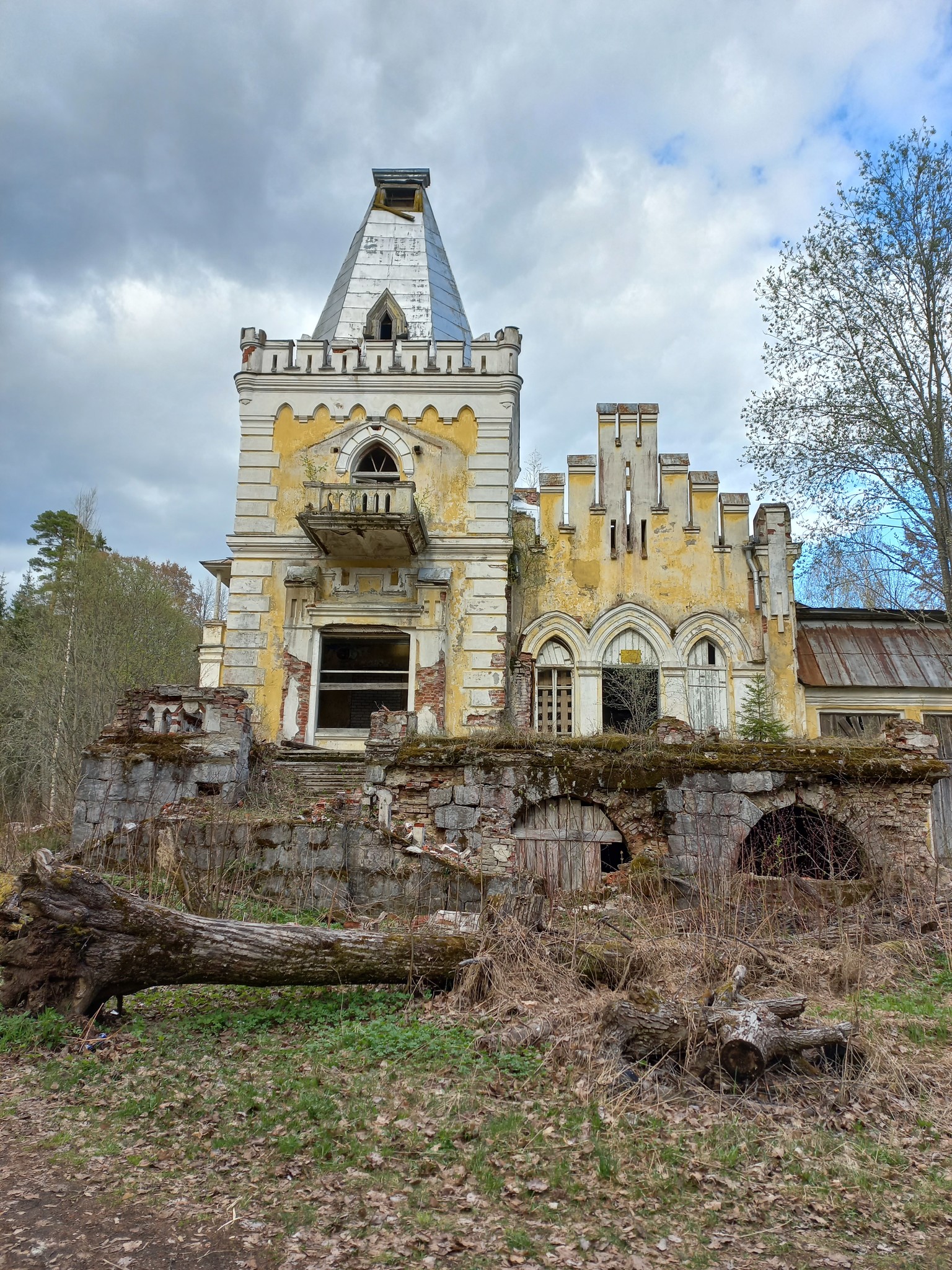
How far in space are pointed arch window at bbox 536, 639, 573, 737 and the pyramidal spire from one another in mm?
7973

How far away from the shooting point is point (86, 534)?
25.5 meters

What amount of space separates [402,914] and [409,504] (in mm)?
10101

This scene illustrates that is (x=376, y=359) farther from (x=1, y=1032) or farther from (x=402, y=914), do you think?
(x=1, y=1032)

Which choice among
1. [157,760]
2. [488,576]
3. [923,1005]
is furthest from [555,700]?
[923,1005]

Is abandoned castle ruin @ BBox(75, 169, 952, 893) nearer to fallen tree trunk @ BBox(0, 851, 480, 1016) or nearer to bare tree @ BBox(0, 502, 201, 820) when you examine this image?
bare tree @ BBox(0, 502, 201, 820)

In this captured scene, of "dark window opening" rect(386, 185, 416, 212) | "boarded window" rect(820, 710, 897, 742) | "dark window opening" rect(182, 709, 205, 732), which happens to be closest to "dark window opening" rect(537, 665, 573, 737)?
"boarded window" rect(820, 710, 897, 742)

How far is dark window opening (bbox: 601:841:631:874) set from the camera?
1179 centimetres

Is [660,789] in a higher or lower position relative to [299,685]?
lower

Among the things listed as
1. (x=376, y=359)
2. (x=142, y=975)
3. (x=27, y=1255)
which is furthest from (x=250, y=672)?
(x=27, y=1255)

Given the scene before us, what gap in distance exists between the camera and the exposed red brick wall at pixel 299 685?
713 inches

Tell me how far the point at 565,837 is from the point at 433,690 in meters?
7.34

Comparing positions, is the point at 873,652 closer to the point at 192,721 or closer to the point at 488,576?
the point at 488,576

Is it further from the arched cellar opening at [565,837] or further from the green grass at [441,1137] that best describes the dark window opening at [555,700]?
the green grass at [441,1137]

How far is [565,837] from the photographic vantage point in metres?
11.3
